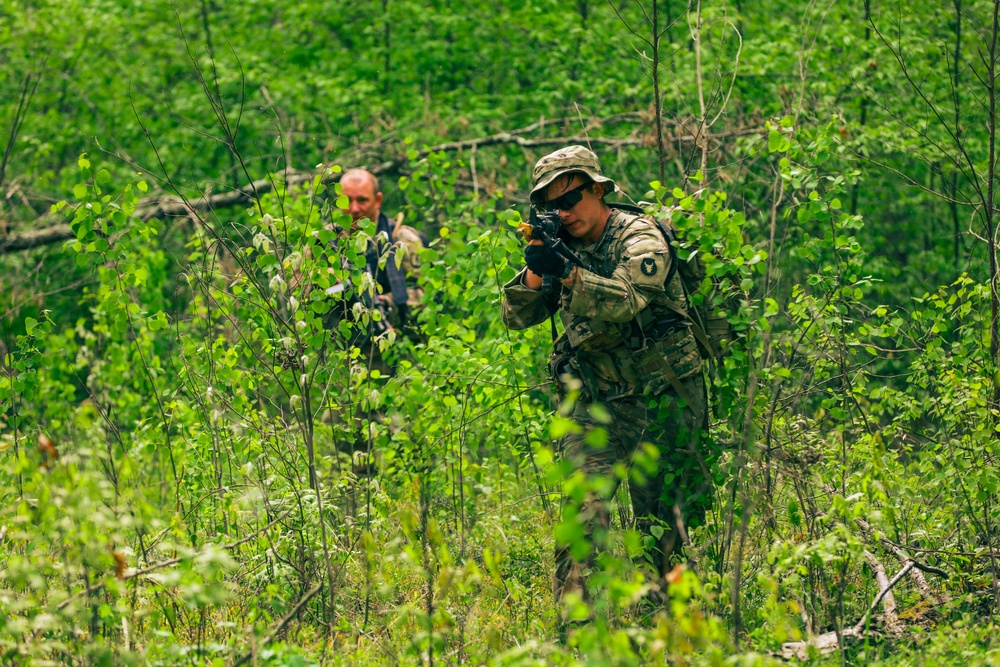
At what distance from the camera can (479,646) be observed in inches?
134

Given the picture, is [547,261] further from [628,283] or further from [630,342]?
[630,342]

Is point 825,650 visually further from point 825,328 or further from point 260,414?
point 260,414

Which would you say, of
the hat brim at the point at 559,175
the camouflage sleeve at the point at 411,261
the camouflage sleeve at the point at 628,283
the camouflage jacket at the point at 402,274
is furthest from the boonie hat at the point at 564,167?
the camouflage sleeve at the point at 411,261

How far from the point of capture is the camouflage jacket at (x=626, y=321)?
13.0ft

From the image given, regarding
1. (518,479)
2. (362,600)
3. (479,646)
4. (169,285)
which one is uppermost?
(479,646)

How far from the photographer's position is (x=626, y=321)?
3.90m

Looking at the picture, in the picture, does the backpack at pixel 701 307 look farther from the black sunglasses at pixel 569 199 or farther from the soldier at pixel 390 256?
the soldier at pixel 390 256

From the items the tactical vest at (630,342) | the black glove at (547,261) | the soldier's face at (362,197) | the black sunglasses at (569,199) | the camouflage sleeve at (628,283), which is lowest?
the soldier's face at (362,197)

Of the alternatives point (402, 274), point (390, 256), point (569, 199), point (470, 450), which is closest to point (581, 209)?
point (569, 199)

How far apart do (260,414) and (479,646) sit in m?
1.69

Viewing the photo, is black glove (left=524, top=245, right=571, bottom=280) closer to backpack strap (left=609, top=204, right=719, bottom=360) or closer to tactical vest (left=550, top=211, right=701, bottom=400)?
tactical vest (left=550, top=211, right=701, bottom=400)

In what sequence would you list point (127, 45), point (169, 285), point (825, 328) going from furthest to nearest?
point (127, 45), point (169, 285), point (825, 328)

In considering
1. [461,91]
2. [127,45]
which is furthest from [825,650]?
[127,45]

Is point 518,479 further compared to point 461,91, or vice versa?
point 461,91
